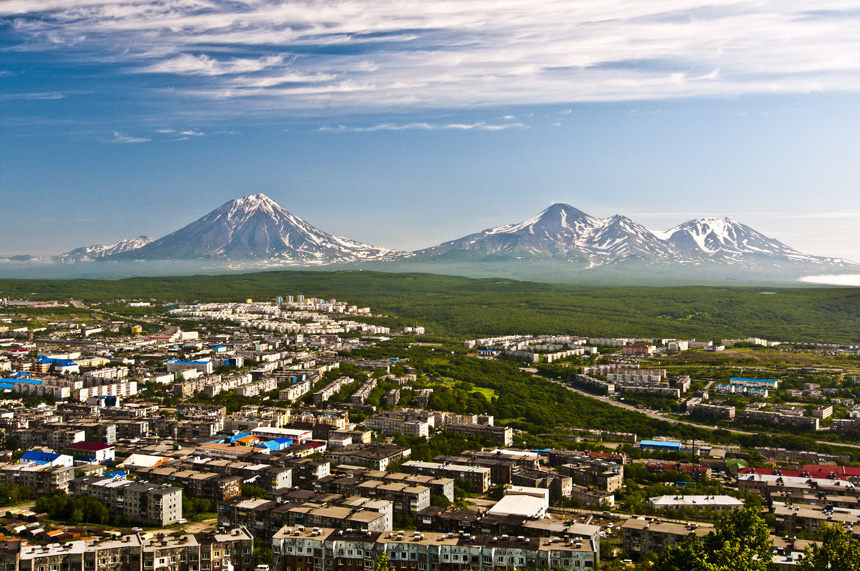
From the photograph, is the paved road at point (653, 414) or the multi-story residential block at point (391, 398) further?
the multi-story residential block at point (391, 398)

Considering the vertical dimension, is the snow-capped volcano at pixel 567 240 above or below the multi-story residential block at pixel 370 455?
above

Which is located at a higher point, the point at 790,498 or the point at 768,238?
the point at 768,238

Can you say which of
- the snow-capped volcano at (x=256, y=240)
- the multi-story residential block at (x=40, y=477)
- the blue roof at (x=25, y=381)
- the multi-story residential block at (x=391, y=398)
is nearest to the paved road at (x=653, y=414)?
the multi-story residential block at (x=391, y=398)

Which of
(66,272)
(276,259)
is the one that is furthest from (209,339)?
(66,272)

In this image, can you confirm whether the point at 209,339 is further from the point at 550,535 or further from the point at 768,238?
the point at 768,238

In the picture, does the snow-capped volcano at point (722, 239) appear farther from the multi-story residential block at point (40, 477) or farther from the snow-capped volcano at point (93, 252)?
the multi-story residential block at point (40, 477)

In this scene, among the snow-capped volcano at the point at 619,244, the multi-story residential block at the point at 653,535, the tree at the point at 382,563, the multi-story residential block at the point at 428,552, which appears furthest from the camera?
the snow-capped volcano at the point at 619,244
